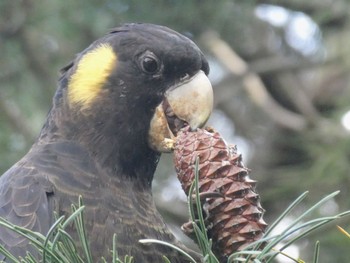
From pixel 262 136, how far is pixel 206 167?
3252mm

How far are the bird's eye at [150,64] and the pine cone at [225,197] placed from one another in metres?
0.60

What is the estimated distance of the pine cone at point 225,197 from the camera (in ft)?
6.58

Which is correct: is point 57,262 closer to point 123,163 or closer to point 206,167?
point 206,167

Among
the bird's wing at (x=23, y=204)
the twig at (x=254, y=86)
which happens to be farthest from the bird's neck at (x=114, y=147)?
the twig at (x=254, y=86)

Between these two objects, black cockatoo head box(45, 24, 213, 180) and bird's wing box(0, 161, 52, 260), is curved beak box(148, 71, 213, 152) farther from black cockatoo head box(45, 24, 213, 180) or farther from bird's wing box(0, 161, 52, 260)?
bird's wing box(0, 161, 52, 260)

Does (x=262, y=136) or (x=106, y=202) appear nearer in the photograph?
(x=106, y=202)

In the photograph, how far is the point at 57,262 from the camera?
170 cm

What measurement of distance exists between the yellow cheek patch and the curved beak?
0.21 meters

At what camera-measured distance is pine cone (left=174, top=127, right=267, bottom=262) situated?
79.0 inches

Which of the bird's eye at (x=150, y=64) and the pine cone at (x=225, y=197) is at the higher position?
the bird's eye at (x=150, y=64)

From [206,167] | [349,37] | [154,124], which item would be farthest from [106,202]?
[349,37]

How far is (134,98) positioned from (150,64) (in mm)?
110

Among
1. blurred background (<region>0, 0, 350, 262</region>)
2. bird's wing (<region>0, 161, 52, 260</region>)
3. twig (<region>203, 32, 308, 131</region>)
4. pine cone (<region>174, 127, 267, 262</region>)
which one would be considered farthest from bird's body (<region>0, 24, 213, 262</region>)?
twig (<region>203, 32, 308, 131</region>)

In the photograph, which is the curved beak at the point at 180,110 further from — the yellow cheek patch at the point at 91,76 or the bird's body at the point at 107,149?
the yellow cheek patch at the point at 91,76
